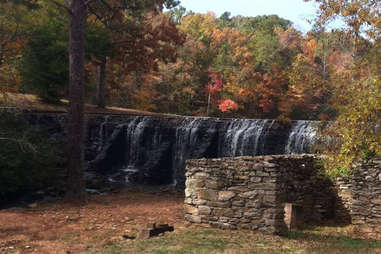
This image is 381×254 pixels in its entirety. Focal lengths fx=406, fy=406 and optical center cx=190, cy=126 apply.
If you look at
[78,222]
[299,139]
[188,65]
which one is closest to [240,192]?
[78,222]

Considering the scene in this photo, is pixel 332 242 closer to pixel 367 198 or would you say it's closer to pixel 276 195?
pixel 276 195

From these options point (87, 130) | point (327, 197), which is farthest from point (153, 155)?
point (327, 197)

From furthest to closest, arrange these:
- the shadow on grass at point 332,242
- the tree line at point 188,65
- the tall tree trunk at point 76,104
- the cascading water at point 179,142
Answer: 1. the cascading water at point 179,142
2. the tall tree trunk at point 76,104
3. the tree line at point 188,65
4. the shadow on grass at point 332,242

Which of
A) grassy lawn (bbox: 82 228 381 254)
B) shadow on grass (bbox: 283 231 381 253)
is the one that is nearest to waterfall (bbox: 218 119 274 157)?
shadow on grass (bbox: 283 231 381 253)

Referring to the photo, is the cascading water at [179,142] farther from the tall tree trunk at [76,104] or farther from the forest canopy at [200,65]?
the tall tree trunk at [76,104]

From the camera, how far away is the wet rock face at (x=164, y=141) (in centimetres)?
2011

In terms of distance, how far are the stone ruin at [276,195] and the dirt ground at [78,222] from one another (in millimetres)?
1152

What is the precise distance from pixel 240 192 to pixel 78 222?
4.34 metres

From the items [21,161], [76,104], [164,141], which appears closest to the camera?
[76,104]

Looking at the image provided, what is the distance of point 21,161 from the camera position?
14531mm

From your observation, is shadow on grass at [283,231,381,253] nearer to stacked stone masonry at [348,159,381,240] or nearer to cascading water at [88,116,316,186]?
stacked stone masonry at [348,159,381,240]

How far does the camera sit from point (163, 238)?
8078mm

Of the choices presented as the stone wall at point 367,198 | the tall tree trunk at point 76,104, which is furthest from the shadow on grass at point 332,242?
the tall tree trunk at point 76,104

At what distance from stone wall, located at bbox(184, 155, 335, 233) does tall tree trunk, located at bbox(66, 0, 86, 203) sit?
5852 millimetres
